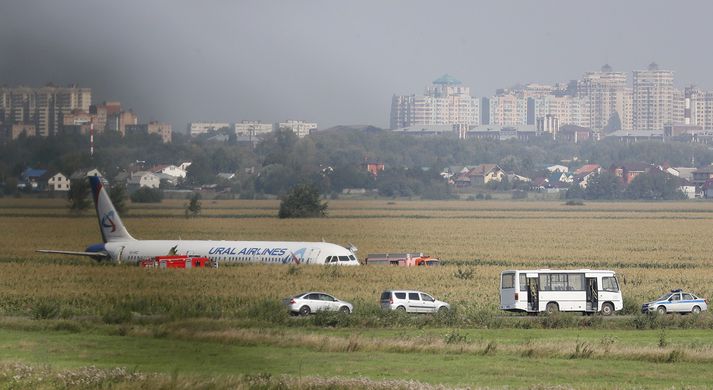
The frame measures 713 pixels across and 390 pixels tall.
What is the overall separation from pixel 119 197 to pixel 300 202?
32.0 m

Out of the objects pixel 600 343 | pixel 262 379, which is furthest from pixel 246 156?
pixel 262 379

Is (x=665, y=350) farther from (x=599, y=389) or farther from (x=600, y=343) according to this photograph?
(x=599, y=389)

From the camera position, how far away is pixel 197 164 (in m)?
82.8

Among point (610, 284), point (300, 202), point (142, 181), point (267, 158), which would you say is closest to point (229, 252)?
point (142, 181)

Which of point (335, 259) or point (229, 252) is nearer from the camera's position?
point (335, 259)

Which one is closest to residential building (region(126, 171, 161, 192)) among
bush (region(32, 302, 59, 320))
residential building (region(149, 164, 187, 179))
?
residential building (region(149, 164, 187, 179))

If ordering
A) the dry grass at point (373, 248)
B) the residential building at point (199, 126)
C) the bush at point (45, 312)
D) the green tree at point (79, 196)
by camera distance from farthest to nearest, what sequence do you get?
1. the green tree at point (79, 196)
2. the residential building at point (199, 126)
3. the dry grass at point (373, 248)
4. the bush at point (45, 312)

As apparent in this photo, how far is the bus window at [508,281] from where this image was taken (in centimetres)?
4606

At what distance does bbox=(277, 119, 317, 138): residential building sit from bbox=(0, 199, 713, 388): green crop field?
1983 centimetres

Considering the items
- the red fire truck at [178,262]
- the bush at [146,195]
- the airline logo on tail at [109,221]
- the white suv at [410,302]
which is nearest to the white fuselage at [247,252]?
the red fire truck at [178,262]

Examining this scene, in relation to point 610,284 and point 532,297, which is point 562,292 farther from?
point 610,284

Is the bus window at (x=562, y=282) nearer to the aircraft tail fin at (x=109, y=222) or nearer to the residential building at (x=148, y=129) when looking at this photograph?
the residential building at (x=148, y=129)

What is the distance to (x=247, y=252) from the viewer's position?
216 ft

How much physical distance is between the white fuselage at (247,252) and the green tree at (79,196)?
4.29 metres
